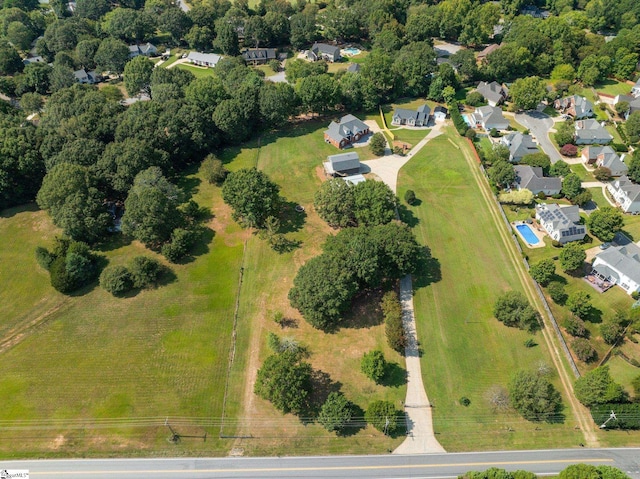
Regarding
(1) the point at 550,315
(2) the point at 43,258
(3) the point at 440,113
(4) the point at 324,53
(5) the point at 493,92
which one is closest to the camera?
(1) the point at 550,315

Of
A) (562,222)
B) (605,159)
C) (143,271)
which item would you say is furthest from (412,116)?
(143,271)

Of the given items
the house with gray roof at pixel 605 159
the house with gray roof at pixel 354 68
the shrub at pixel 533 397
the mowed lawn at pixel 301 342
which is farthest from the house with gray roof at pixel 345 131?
the shrub at pixel 533 397

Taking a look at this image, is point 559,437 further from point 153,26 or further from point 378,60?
point 153,26

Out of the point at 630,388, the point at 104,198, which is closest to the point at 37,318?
the point at 104,198

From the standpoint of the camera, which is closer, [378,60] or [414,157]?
[414,157]

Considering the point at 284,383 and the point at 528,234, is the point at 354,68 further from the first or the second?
the point at 284,383

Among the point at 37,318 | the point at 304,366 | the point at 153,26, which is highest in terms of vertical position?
the point at 153,26
